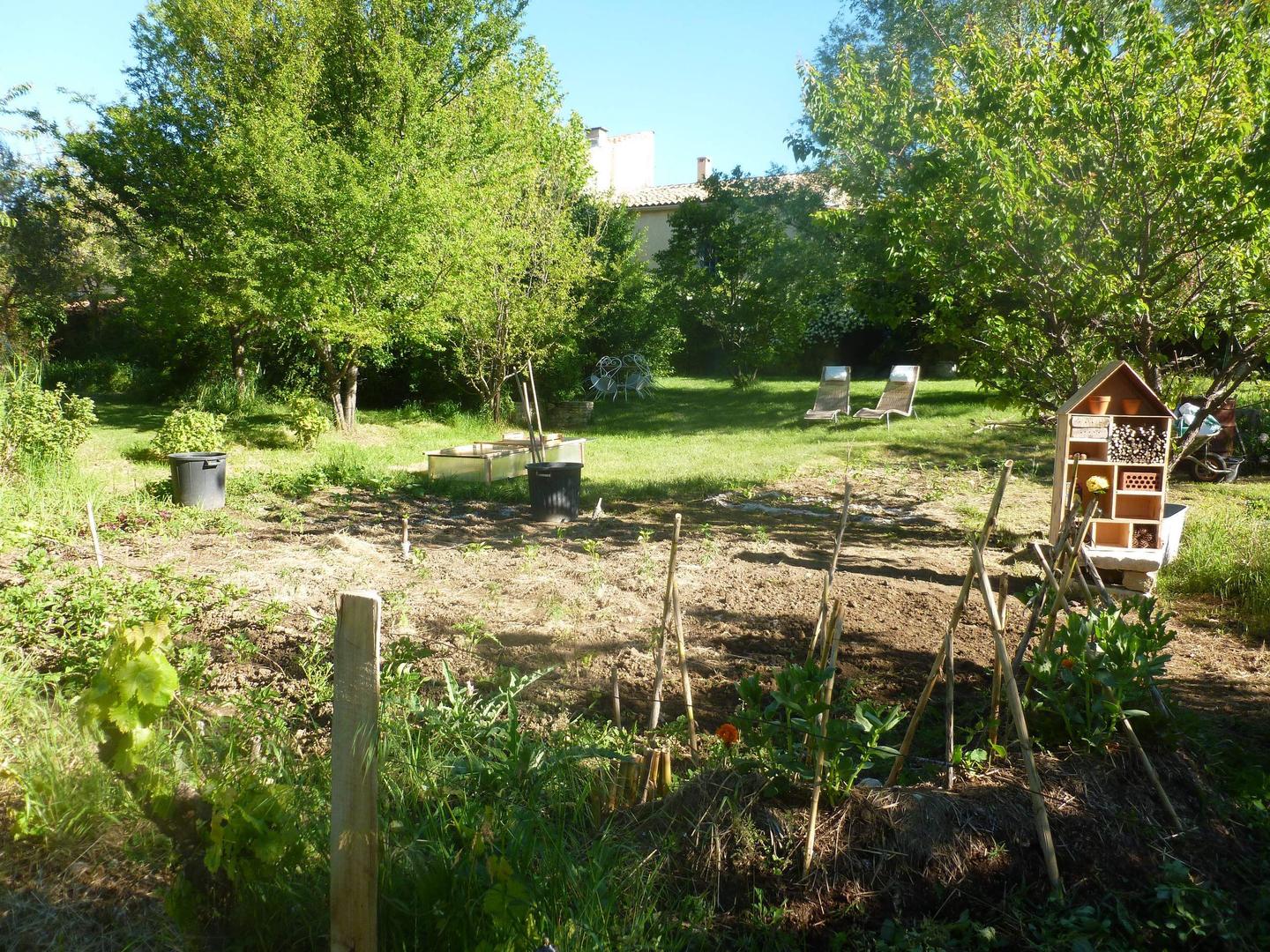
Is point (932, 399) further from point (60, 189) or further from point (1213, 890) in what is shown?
point (60, 189)

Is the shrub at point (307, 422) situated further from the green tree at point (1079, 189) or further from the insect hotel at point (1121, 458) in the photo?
the insect hotel at point (1121, 458)

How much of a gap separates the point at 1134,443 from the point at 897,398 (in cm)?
970

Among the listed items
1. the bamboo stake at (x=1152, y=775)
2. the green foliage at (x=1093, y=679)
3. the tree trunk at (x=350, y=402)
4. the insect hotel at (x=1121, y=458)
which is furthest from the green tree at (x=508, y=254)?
the bamboo stake at (x=1152, y=775)

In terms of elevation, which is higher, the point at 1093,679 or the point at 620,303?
the point at 620,303

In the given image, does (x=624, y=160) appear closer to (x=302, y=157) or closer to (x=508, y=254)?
(x=508, y=254)

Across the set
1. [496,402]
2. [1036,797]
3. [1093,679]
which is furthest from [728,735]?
[496,402]

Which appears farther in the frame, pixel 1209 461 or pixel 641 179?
pixel 641 179

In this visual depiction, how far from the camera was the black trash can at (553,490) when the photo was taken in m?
8.11

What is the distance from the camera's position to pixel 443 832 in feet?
7.48

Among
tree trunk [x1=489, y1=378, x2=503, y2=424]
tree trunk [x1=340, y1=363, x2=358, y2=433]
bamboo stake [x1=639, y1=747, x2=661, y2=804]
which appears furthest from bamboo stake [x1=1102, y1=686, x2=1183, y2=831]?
tree trunk [x1=489, y1=378, x2=503, y2=424]

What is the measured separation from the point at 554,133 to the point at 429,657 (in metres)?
17.2

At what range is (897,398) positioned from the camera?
15.1 m

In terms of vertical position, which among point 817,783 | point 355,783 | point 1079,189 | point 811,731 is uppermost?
point 1079,189

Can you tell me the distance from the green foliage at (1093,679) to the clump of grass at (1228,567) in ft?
9.22
